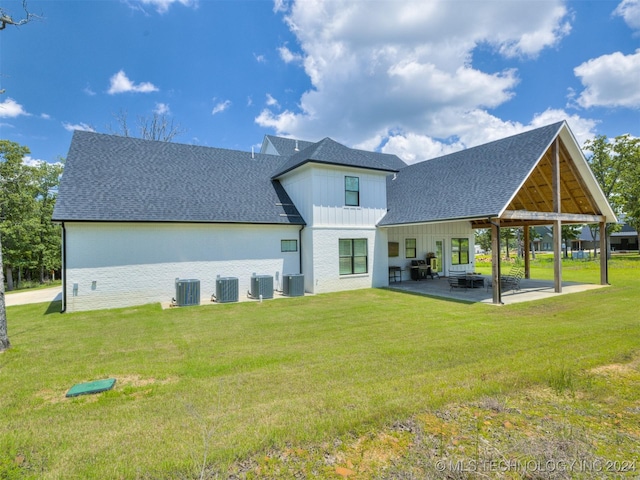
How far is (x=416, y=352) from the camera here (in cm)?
603

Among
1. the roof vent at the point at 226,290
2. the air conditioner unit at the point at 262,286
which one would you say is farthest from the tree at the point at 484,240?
the roof vent at the point at 226,290

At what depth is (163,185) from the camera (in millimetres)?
13727

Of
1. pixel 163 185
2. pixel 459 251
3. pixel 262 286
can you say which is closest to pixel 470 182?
pixel 459 251

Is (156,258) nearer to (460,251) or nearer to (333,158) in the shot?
(333,158)

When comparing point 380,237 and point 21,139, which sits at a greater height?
point 21,139

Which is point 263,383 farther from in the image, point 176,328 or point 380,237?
point 380,237

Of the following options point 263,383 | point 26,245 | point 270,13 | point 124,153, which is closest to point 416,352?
point 263,383

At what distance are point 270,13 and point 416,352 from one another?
44.6ft

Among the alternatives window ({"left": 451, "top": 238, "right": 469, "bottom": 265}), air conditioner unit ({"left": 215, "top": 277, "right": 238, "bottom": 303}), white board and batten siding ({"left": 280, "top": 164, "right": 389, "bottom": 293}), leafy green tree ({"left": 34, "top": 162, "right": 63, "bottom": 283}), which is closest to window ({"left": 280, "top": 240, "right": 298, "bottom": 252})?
white board and batten siding ({"left": 280, "top": 164, "right": 389, "bottom": 293})

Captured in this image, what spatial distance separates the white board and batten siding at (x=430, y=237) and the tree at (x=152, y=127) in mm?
23261

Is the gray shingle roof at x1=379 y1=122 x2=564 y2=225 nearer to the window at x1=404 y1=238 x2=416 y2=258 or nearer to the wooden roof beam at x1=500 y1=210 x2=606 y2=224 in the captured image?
the wooden roof beam at x1=500 y1=210 x2=606 y2=224

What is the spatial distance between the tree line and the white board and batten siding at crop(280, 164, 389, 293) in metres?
26.0

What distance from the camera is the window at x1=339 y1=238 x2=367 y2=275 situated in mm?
15016

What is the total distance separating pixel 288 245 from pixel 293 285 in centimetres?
241
